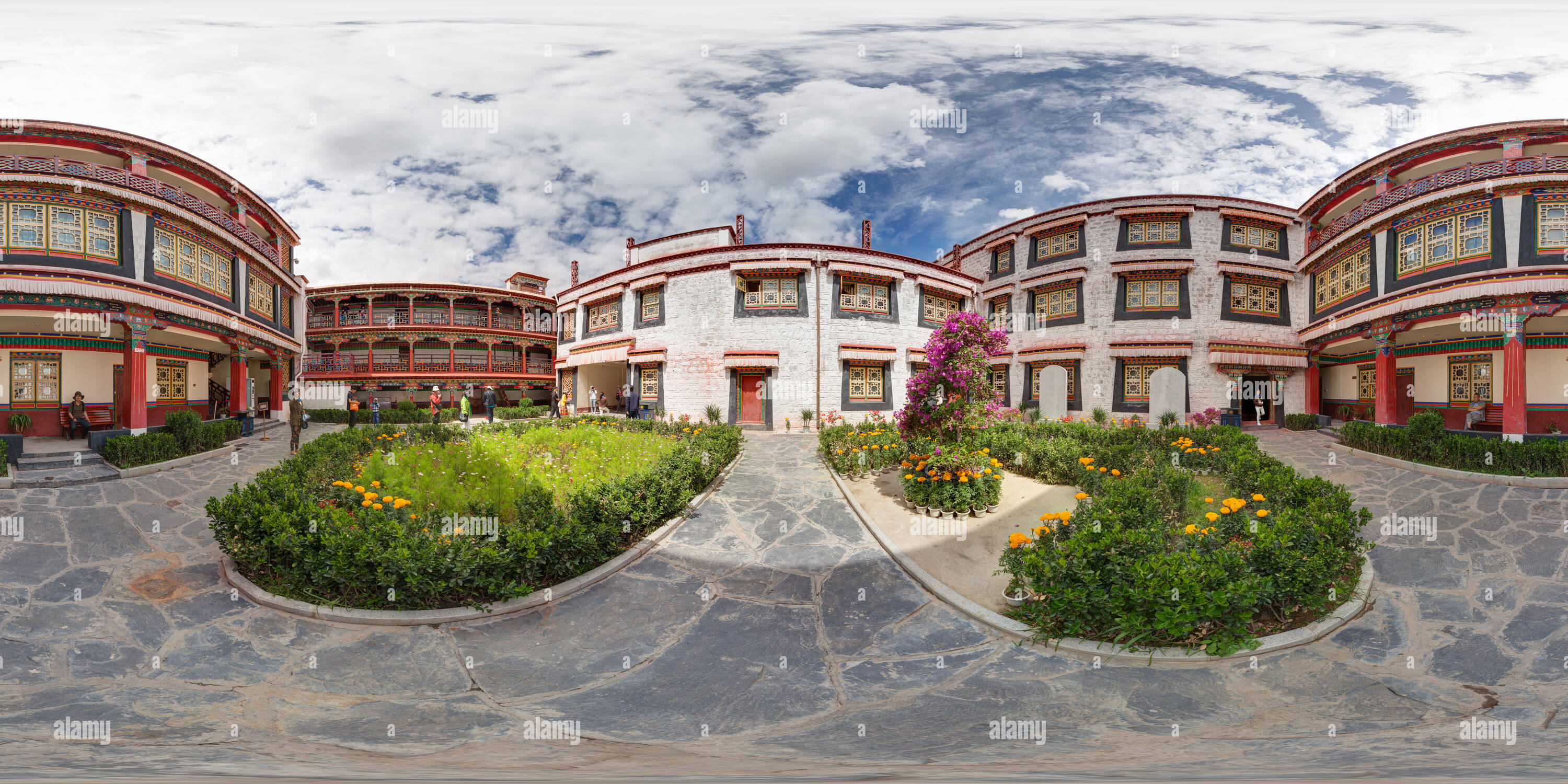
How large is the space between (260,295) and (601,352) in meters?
12.5

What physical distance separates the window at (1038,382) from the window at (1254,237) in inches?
310

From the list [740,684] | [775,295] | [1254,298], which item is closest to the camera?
[740,684]

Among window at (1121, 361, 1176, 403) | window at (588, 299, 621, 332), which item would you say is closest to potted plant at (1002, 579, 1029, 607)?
window at (1121, 361, 1176, 403)

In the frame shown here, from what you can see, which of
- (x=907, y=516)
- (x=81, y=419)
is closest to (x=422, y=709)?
(x=907, y=516)

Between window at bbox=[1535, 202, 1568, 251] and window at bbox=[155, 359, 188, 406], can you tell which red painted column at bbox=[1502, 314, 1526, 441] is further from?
window at bbox=[155, 359, 188, 406]

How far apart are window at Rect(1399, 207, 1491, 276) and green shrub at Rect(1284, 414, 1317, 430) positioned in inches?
222

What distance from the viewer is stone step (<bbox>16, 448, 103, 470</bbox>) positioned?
11234mm

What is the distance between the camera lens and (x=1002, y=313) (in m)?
26.2

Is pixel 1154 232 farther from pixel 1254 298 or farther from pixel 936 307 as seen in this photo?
pixel 936 307

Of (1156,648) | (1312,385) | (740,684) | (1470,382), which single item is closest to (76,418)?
(740,684)

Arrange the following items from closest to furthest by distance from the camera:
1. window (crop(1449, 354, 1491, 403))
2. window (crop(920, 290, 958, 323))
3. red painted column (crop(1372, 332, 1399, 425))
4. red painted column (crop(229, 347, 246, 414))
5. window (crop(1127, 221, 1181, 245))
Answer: red painted column (crop(1372, 332, 1399, 425)), window (crop(1449, 354, 1491, 403)), red painted column (crop(229, 347, 246, 414)), window (crop(1127, 221, 1181, 245)), window (crop(920, 290, 958, 323))

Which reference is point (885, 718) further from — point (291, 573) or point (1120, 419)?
point (1120, 419)

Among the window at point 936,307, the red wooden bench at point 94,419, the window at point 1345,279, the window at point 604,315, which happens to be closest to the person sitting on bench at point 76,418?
the red wooden bench at point 94,419

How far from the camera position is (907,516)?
30.0 feet
